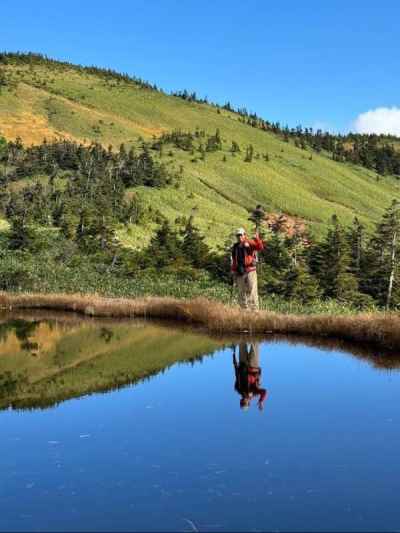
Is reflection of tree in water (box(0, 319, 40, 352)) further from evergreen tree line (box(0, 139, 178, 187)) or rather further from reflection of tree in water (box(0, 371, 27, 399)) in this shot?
evergreen tree line (box(0, 139, 178, 187))

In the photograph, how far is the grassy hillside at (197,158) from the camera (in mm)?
82956

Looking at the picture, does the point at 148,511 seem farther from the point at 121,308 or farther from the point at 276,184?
the point at 276,184

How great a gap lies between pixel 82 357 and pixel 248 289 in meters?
5.54

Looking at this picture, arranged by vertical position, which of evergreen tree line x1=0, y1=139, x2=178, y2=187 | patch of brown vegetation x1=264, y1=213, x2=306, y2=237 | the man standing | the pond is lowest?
the pond

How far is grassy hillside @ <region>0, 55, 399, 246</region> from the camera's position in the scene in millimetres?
82956

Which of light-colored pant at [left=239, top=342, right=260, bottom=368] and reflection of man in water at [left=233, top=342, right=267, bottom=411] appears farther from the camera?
light-colored pant at [left=239, top=342, right=260, bottom=368]

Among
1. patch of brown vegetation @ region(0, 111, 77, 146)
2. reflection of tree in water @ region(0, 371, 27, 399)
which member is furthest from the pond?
patch of brown vegetation @ region(0, 111, 77, 146)

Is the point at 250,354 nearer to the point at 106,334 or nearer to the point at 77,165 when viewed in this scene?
the point at 106,334

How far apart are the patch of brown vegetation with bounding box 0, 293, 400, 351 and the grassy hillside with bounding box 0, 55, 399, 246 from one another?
1029 inches

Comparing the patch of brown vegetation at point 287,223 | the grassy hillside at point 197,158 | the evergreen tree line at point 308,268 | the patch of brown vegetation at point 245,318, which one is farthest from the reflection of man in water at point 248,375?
the patch of brown vegetation at point 287,223

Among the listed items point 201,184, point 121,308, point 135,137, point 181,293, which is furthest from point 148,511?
point 135,137

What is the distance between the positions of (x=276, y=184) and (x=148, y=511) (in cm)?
10273

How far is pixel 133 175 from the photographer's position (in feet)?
244

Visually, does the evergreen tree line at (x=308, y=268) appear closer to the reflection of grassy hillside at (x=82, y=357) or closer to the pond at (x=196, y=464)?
the reflection of grassy hillside at (x=82, y=357)
